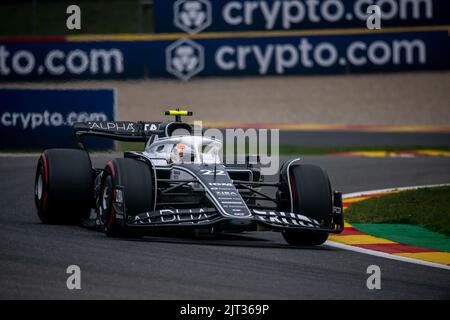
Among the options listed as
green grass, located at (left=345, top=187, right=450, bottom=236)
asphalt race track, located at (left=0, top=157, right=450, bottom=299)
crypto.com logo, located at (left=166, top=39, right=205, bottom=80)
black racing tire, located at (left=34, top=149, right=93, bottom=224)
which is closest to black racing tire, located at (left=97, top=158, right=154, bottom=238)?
asphalt race track, located at (left=0, top=157, right=450, bottom=299)

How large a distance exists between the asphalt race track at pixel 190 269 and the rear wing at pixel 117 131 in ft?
4.17

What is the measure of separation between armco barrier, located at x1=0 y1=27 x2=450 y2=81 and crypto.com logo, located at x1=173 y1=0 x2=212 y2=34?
36cm

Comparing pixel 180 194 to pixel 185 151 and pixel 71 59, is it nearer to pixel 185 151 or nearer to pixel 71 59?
pixel 185 151

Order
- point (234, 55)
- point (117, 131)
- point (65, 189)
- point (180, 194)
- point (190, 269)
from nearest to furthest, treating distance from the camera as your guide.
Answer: point (190, 269) < point (180, 194) < point (65, 189) < point (117, 131) < point (234, 55)

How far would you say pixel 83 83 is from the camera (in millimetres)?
24922

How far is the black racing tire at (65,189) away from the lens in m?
12.1

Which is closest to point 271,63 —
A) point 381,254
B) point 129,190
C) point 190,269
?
point 129,190

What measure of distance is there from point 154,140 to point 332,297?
4.76 m

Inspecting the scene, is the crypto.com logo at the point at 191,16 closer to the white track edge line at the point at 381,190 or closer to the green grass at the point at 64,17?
the green grass at the point at 64,17

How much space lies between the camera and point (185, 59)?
29578 mm

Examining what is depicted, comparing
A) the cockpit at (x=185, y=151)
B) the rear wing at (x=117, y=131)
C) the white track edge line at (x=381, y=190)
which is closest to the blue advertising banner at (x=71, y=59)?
the white track edge line at (x=381, y=190)

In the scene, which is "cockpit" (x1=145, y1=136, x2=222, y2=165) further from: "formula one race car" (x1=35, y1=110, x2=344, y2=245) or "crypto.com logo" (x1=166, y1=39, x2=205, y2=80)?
"crypto.com logo" (x1=166, y1=39, x2=205, y2=80)

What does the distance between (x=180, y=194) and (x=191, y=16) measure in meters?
19.5

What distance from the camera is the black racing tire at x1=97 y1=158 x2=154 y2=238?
10.7 meters
